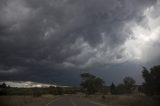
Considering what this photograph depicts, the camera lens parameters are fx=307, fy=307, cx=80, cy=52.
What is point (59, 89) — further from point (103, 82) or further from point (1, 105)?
point (1, 105)

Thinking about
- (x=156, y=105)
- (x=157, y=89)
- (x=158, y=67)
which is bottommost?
(x=156, y=105)

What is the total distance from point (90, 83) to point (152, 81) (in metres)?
72.6

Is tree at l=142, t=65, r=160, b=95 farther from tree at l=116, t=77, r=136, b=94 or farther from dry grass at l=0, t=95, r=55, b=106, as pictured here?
tree at l=116, t=77, r=136, b=94

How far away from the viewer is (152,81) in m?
61.3

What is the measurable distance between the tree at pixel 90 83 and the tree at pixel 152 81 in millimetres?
64699

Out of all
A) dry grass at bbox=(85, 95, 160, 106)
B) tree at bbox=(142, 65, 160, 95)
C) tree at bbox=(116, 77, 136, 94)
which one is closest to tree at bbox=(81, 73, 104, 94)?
tree at bbox=(116, 77, 136, 94)

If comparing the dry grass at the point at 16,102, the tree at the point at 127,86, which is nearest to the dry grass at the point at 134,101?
the dry grass at the point at 16,102

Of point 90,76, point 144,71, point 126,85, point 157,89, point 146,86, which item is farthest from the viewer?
point 90,76

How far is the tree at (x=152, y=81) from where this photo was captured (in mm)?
59250

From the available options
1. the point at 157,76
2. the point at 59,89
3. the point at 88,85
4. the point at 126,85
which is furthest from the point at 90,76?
the point at 157,76

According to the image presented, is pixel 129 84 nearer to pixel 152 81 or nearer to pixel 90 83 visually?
pixel 90 83

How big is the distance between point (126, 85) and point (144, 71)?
5514cm

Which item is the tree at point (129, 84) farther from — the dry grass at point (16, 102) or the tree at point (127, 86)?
the dry grass at point (16, 102)

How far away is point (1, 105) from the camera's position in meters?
34.3
